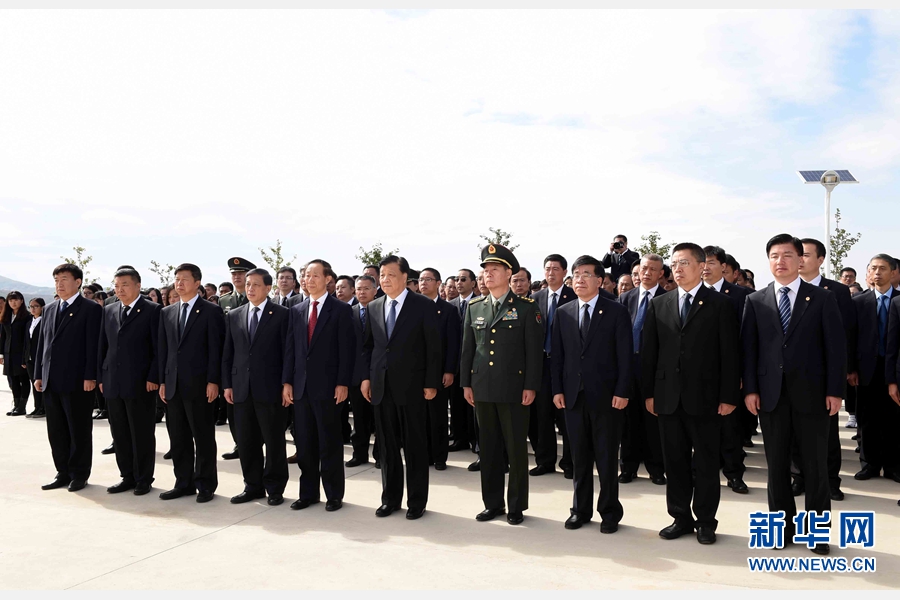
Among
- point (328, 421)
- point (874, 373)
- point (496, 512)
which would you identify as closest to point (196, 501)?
point (328, 421)

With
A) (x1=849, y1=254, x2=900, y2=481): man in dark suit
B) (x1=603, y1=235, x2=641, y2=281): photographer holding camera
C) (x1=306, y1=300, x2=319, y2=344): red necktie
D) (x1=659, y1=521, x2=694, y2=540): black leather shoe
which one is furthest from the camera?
(x1=603, y1=235, x2=641, y2=281): photographer holding camera

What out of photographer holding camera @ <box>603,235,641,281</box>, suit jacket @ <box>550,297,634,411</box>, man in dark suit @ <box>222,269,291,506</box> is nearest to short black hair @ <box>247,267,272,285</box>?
man in dark suit @ <box>222,269,291,506</box>

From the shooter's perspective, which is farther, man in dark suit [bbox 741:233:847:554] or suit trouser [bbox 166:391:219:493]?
suit trouser [bbox 166:391:219:493]

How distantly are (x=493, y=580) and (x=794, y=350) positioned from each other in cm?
242

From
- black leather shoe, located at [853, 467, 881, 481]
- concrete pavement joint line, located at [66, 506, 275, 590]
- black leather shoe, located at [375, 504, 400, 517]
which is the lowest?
concrete pavement joint line, located at [66, 506, 275, 590]

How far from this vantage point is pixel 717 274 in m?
6.25

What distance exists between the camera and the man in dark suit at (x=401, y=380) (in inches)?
212

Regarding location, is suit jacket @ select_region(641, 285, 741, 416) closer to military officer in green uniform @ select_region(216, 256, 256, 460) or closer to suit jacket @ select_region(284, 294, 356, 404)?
suit jacket @ select_region(284, 294, 356, 404)

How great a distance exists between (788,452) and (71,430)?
619 centimetres

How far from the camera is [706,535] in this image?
4.55 metres

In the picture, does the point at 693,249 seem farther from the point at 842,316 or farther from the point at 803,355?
the point at 842,316

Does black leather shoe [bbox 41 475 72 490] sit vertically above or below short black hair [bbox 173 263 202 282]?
below

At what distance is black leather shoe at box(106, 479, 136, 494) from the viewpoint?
6.23 meters

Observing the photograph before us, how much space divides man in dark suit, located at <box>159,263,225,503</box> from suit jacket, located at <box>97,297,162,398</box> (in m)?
0.24
